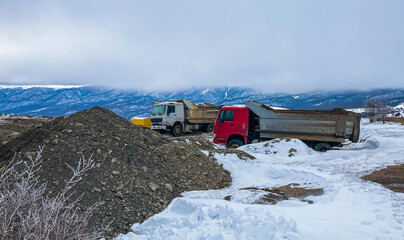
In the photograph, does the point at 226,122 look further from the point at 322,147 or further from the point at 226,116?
the point at 322,147

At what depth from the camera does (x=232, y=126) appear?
13344 millimetres

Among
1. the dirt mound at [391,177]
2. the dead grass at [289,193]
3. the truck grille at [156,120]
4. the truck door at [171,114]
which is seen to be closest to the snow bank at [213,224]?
the dead grass at [289,193]

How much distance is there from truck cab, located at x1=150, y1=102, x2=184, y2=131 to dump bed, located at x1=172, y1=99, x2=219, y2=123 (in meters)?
0.54

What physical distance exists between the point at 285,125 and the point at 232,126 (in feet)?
8.27

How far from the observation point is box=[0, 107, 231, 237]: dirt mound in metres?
5.21

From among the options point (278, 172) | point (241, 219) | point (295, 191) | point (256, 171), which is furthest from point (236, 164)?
point (241, 219)

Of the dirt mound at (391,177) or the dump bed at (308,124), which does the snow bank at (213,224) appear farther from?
the dump bed at (308,124)

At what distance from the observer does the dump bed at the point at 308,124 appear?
39.8 ft

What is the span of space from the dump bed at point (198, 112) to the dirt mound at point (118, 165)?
39.9ft

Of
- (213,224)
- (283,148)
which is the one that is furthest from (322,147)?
(213,224)

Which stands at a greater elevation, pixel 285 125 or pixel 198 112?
pixel 285 125

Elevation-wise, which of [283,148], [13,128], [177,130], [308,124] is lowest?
[177,130]

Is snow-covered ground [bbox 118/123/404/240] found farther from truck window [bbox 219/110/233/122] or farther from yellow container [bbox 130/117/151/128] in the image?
yellow container [bbox 130/117/151/128]

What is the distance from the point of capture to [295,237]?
133 inches
